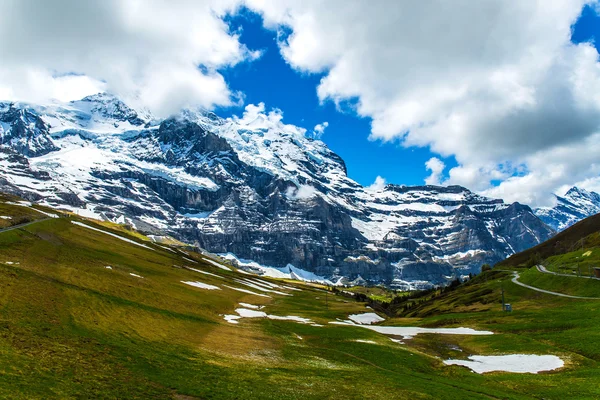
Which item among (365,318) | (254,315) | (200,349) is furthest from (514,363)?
(365,318)

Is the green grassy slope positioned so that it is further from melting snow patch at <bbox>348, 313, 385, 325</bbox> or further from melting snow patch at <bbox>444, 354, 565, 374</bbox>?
melting snow patch at <bbox>348, 313, 385, 325</bbox>

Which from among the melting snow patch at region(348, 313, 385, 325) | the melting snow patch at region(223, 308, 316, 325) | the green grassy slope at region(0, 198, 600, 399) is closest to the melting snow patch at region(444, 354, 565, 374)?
the green grassy slope at region(0, 198, 600, 399)

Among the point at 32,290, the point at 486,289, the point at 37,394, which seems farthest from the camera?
the point at 486,289

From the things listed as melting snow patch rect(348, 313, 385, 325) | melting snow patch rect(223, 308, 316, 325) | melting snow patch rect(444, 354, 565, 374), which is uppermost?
melting snow patch rect(444, 354, 565, 374)

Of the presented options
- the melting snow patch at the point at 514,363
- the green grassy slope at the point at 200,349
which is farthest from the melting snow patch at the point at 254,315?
the melting snow patch at the point at 514,363

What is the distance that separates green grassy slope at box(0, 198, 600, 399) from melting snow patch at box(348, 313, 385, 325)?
41625 millimetres

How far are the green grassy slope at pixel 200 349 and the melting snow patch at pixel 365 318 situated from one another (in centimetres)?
4162

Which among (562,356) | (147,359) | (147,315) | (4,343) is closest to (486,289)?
(562,356)

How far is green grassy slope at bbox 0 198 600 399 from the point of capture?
27766 mm

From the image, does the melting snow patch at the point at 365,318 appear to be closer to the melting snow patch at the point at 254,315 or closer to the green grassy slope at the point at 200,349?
the melting snow patch at the point at 254,315

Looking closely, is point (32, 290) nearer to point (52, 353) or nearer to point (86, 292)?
point (86, 292)

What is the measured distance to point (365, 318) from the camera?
122 meters

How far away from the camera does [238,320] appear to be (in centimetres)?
7419

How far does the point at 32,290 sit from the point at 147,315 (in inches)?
519
